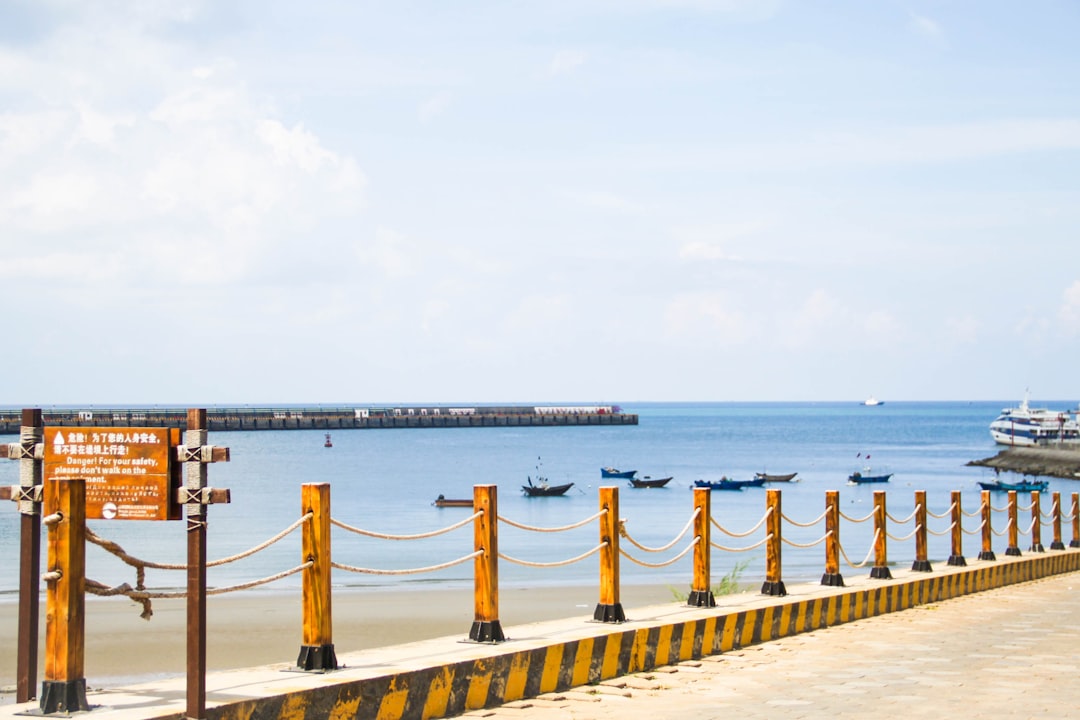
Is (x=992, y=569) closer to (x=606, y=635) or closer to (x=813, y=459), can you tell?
(x=606, y=635)

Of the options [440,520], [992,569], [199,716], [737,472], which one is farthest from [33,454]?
[737,472]

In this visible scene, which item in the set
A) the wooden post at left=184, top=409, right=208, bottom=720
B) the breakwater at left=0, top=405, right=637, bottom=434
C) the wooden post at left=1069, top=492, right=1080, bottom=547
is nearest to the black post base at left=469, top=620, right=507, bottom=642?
the wooden post at left=184, top=409, right=208, bottom=720

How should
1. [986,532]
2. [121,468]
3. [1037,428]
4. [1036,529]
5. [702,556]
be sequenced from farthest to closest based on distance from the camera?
1. [1037,428]
2. [1036,529]
3. [986,532]
4. [702,556]
5. [121,468]

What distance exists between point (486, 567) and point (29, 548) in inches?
133

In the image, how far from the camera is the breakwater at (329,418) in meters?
136

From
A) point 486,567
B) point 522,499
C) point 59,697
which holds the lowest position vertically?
point 522,499

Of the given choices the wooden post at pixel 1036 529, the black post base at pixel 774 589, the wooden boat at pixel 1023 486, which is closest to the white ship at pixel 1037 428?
the wooden boat at pixel 1023 486

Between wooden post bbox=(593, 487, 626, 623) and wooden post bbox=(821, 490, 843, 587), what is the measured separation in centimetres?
462

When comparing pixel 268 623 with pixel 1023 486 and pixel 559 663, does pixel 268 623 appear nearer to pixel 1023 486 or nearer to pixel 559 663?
pixel 559 663

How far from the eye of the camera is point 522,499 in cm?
6712

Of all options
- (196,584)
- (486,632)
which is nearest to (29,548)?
(196,584)

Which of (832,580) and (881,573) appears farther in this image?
(881,573)

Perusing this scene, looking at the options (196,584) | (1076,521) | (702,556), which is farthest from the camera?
(1076,521)

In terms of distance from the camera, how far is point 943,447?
451 ft
